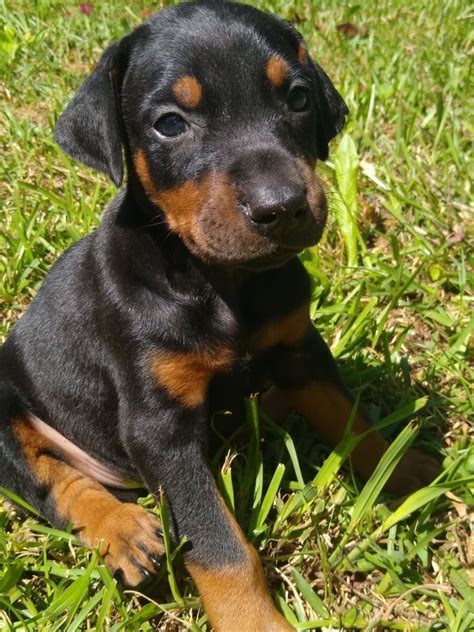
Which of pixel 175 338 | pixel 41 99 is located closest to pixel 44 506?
pixel 175 338

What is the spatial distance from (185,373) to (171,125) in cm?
88

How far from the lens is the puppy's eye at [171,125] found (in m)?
2.71

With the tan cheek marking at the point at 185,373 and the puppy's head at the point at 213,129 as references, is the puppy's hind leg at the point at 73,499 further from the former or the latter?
the puppy's head at the point at 213,129

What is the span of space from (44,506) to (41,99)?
3880 mm

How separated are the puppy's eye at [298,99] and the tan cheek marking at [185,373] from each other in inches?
37.4

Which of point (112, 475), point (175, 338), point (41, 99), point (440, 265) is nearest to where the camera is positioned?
point (175, 338)

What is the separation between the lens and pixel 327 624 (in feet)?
9.02

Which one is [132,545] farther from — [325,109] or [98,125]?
[325,109]

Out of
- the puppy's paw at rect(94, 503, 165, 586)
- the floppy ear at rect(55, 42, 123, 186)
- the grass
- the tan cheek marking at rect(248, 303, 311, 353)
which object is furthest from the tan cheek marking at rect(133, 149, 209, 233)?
the puppy's paw at rect(94, 503, 165, 586)

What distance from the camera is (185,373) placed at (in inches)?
111

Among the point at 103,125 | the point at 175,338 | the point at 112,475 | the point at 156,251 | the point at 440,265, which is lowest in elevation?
the point at 112,475

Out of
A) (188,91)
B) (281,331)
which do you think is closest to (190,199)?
(188,91)

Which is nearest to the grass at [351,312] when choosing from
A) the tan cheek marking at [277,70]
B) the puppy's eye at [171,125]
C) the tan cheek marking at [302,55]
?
the puppy's eye at [171,125]

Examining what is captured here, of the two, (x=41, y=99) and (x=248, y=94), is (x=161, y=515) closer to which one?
(x=248, y=94)
